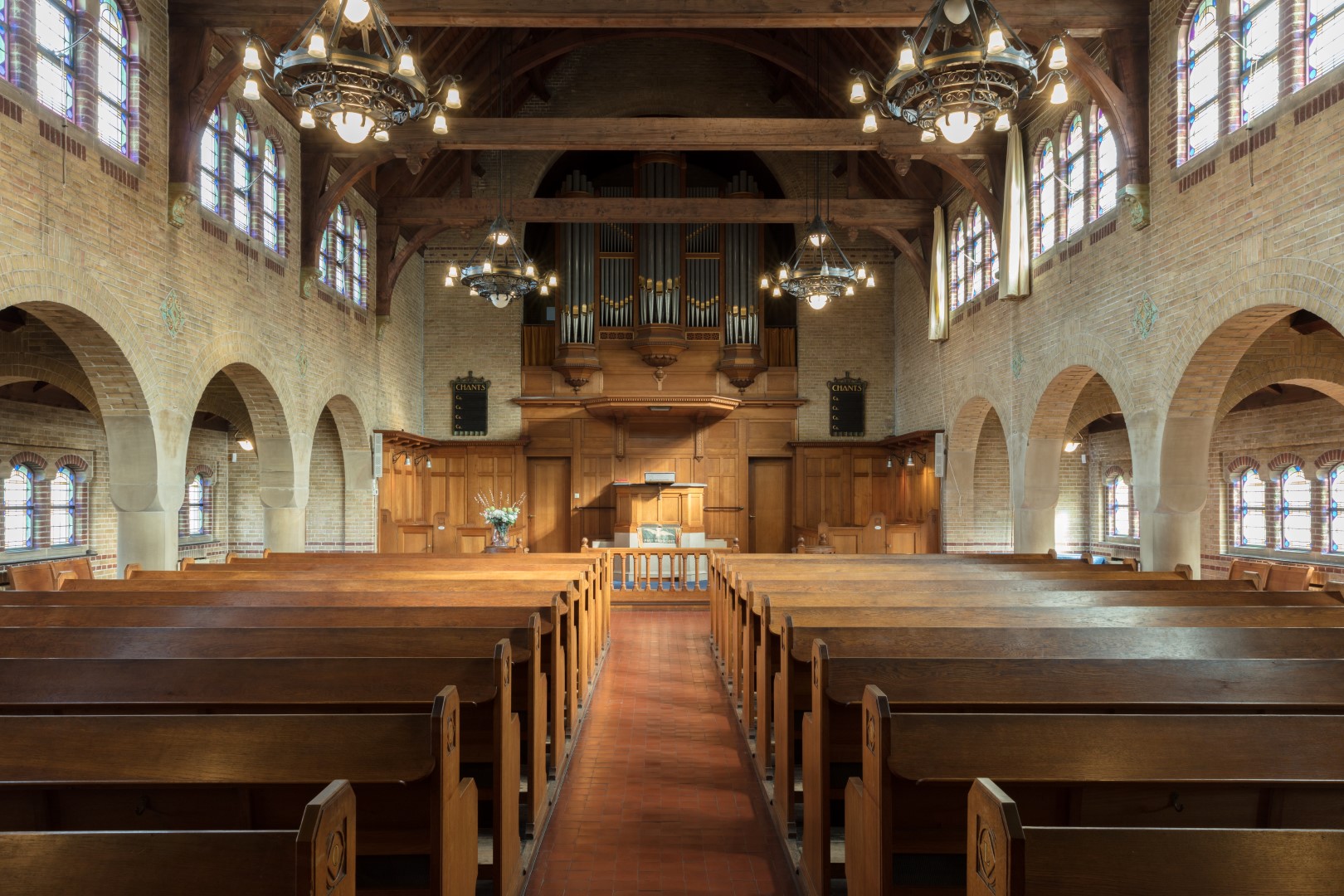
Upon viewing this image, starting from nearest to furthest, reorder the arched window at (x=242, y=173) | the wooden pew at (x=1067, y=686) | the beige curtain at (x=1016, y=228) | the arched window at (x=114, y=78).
Answer: the wooden pew at (x=1067, y=686) < the arched window at (x=114, y=78) < the arched window at (x=242, y=173) < the beige curtain at (x=1016, y=228)

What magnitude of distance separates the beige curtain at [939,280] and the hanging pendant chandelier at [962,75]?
924 centimetres

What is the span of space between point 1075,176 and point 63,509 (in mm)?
14235

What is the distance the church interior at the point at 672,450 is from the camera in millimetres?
2773

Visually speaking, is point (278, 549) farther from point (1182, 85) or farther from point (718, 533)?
point (1182, 85)

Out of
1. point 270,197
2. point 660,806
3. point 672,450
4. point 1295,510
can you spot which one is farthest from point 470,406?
point 660,806

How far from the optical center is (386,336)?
56.3 ft

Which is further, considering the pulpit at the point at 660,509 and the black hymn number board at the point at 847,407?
the black hymn number board at the point at 847,407

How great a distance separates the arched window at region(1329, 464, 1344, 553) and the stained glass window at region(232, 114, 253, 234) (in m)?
14.4

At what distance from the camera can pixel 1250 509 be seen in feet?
44.6

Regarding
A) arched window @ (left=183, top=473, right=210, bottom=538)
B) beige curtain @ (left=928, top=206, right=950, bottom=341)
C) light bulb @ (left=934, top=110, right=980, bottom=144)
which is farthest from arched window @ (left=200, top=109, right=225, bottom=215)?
beige curtain @ (left=928, top=206, right=950, bottom=341)

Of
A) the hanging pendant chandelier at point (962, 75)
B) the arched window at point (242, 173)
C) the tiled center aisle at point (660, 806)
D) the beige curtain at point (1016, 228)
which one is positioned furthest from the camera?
the beige curtain at point (1016, 228)

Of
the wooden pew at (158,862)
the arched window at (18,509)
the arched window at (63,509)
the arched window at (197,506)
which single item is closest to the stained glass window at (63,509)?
the arched window at (63,509)

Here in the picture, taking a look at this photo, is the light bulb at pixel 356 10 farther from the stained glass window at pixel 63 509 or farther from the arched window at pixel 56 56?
the stained glass window at pixel 63 509

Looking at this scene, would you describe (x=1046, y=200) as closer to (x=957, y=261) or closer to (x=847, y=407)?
(x=957, y=261)
